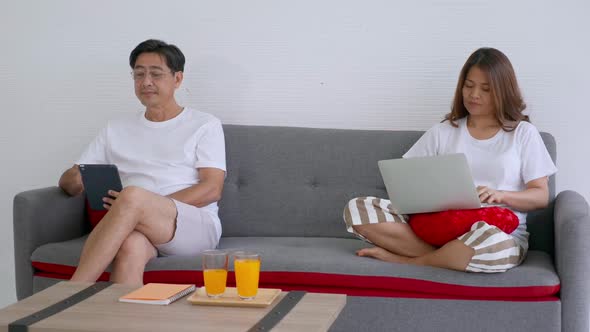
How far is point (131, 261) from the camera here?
2551 millimetres

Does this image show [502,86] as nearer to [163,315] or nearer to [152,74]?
[152,74]

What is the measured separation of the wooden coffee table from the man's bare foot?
2.18 ft

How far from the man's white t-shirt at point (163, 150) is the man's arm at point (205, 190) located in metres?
0.03

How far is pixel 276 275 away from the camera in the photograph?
8.47 ft

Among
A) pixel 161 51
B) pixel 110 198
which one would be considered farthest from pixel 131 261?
pixel 161 51

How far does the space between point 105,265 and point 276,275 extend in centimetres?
54

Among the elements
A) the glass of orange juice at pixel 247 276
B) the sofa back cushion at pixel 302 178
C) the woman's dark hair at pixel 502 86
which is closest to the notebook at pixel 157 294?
the glass of orange juice at pixel 247 276

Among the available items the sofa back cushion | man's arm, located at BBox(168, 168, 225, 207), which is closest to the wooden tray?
man's arm, located at BBox(168, 168, 225, 207)

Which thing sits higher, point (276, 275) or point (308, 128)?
point (308, 128)

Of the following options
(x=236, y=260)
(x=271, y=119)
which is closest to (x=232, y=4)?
(x=271, y=119)

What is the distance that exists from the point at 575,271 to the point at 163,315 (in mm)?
1279

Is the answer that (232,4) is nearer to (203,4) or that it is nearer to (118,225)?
(203,4)

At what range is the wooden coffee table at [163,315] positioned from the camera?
1770 mm

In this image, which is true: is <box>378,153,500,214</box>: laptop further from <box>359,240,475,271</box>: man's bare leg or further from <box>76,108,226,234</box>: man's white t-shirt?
<box>76,108,226,234</box>: man's white t-shirt
